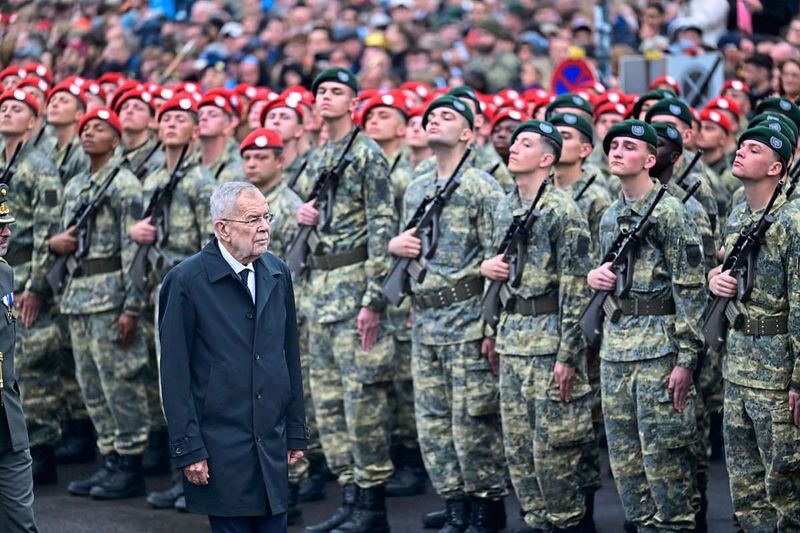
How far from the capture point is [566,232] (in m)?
8.39

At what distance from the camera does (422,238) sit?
29.6ft

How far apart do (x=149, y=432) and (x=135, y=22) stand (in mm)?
12097

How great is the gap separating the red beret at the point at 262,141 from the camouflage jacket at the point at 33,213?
1516 millimetres

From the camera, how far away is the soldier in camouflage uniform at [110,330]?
10.4m

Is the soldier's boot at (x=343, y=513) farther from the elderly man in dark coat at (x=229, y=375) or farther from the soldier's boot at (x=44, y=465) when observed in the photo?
the elderly man in dark coat at (x=229, y=375)

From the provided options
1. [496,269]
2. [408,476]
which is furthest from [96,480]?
[496,269]

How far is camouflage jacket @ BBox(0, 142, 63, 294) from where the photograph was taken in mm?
10734

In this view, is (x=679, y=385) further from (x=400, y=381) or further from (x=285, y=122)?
(x=285, y=122)

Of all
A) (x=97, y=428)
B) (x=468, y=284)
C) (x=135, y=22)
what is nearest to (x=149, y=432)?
(x=97, y=428)

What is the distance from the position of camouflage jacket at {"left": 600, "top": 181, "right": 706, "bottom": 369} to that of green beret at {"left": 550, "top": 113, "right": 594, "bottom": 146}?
51.4 inches

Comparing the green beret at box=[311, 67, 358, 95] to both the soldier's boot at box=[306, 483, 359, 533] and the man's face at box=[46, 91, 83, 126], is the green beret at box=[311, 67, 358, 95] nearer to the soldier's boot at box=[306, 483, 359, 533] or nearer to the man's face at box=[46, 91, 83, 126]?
the soldier's boot at box=[306, 483, 359, 533]

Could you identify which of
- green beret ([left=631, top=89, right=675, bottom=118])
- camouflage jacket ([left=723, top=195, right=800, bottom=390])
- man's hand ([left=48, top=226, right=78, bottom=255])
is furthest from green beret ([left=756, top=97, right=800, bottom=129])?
man's hand ([left=48, top=226, right=78, bottom=255])

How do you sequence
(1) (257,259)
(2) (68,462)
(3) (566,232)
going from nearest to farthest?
(1) (257,259)
(3) (566,232)
(2) (68,462)

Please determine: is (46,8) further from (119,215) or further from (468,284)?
(468,284)
